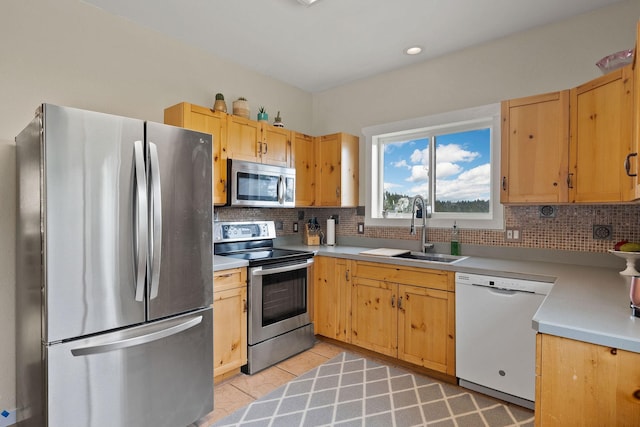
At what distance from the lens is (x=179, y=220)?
1.86 m

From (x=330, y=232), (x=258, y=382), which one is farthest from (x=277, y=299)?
(x=330, y=232)

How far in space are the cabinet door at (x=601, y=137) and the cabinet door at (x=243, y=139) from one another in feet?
7.67

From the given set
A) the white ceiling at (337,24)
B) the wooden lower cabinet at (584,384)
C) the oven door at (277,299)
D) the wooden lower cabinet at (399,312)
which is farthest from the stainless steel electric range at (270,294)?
the wooden lower cabinet at (584,384)

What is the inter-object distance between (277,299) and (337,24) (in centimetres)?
221

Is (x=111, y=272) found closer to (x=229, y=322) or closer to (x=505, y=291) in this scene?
(x=229, y=322)

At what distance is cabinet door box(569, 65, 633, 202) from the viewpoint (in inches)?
68.2

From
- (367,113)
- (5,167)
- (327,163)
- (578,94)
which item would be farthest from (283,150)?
(578,94)

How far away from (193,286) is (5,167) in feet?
4.40

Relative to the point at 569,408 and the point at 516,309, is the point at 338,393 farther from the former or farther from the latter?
Answer: the point at 569,408

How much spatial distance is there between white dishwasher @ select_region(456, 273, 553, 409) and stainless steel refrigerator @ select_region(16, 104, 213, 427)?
1710 millimetres

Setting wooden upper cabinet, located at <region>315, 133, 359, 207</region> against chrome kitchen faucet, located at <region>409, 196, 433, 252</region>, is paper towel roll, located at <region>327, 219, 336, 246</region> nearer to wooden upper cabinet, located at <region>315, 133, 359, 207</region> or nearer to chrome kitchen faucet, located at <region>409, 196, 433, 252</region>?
wooden upper cabinet, located at <region>315, 133, 359, 207</region>

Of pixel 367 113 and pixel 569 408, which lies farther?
pixel 367 113

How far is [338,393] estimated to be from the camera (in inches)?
91.4

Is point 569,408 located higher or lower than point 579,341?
lower
